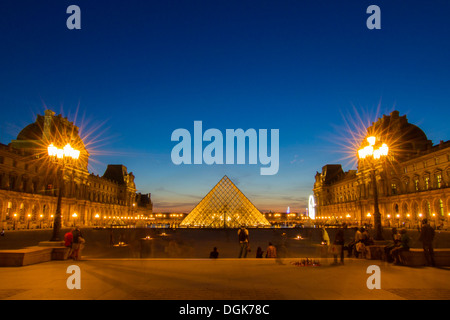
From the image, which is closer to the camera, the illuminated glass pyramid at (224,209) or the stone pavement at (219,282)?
the stone pavement at (219,282)

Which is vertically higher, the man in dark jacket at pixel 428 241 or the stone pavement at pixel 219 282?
the man in dark jacket at pixel 428 241

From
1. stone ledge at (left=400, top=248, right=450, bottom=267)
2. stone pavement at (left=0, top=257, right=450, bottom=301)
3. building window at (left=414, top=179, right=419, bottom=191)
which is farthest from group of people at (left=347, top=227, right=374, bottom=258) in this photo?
building window at (left=414, top=179, right=419, bottom=191)

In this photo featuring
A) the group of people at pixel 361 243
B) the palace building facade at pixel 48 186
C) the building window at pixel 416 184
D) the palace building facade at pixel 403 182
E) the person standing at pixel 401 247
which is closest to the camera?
the person standing at pixel 401 247

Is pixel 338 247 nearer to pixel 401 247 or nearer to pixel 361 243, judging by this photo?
pixel 401 247

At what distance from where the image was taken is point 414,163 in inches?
1731

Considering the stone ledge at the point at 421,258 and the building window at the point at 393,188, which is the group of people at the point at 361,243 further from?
the building window at the point at 393,188

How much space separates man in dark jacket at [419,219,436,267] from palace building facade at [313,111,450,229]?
57.9 feet

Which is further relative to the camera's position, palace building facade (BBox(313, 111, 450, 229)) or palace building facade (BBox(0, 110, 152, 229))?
palace building facade (BBox(0, 110, 152, 229))

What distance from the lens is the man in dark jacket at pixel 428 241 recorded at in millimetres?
7855

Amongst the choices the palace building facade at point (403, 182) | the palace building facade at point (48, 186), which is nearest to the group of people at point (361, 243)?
the palace building facade at point (48, 186)

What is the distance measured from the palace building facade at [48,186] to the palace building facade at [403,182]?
127 ft

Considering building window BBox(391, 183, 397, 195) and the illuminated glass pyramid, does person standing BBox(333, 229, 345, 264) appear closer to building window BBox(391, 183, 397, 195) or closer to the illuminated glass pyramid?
the illuminated glass pyramid

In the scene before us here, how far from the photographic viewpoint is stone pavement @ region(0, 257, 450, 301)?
5.01 meters
